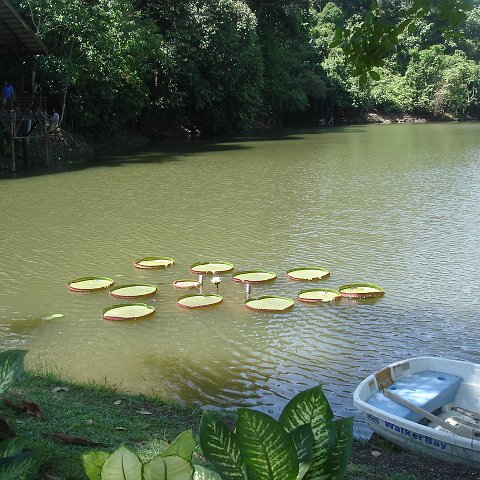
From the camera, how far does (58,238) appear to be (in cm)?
1178

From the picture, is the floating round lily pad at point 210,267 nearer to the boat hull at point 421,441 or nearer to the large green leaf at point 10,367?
the boat hull at point 421,441

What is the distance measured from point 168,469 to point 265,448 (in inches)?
8.3

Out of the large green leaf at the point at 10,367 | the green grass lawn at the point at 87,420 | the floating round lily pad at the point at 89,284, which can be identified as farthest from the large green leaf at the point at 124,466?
the floating round lily pad at the point at 89,284

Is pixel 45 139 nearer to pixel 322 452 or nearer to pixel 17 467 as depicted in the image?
pixel 17 467

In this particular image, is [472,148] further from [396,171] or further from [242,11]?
[242,11]

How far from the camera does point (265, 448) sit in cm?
139

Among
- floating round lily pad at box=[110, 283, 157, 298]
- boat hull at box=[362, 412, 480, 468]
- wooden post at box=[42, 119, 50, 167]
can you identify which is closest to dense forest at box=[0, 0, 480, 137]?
wooden post at box=[42, 119, 50, 167]

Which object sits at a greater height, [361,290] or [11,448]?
[11,448]

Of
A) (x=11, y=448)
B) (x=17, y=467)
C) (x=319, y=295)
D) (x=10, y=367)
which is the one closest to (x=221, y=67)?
(x=319, y=295)

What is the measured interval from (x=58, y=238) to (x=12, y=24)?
32.2 ft

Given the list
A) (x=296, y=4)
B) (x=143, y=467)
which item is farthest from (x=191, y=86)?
(x=143, y=467)

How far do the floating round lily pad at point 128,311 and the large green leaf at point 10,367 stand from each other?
18.2 feet

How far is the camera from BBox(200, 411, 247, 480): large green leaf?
1.43m

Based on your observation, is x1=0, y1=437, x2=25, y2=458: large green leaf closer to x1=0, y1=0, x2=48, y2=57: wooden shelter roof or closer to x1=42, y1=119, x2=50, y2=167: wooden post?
x1=0, y1=0, x2=48, y2=57: wooden shelter roof
